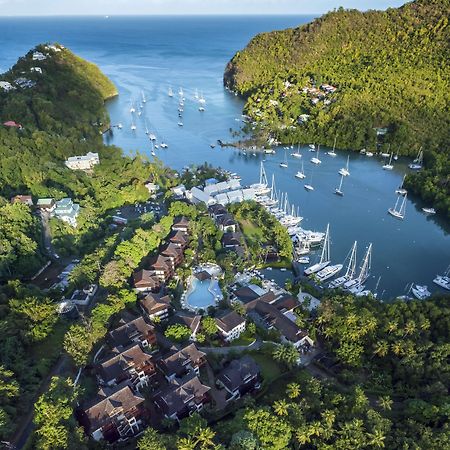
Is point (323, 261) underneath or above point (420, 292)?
above

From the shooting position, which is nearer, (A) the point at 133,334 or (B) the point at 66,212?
(A) the point at 133,334

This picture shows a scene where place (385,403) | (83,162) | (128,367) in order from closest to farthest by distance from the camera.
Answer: (385,403) → (128,367) → (83,162)

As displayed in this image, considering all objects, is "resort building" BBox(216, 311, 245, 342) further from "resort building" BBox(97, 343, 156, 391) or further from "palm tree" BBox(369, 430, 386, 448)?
"palm tree" BBox(369, 430, 386, 448)

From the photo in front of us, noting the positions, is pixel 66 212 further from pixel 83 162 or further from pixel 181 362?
pixel 181 362

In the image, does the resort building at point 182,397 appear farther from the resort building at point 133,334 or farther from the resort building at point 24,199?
the resort building at point 24,199

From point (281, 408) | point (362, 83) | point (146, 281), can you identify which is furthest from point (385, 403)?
point (362, 83)

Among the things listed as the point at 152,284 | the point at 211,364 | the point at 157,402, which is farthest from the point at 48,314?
the point at 211,364
